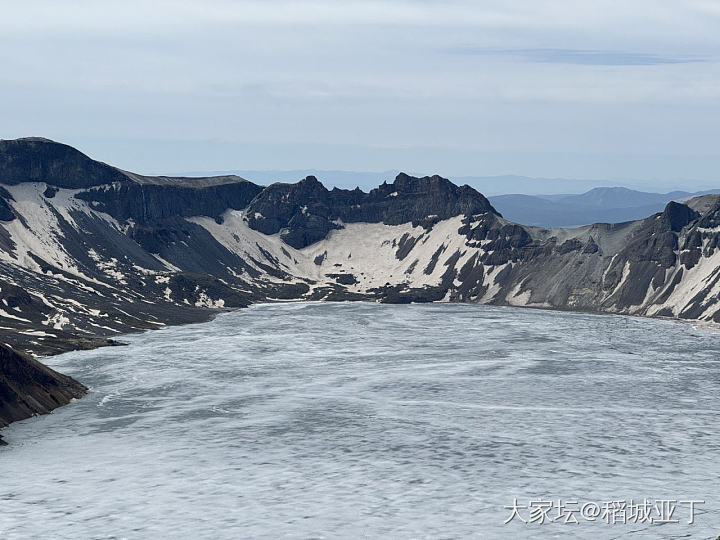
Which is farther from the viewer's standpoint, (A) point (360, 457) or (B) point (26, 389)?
(B) point (26, 389)

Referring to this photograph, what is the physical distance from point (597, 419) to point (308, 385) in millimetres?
55738

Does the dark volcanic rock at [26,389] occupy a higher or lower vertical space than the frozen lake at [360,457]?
higher

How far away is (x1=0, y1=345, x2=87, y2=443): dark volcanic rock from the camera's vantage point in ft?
481

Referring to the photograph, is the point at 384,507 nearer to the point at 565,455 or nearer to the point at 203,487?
the point at 203,487

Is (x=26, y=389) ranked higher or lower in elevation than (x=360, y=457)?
higher

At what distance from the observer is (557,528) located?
94.5 metres

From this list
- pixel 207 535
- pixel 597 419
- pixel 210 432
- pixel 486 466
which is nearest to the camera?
pixel 207 535

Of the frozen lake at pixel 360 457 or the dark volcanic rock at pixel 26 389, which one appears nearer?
the frozen lake at pixel 360 457

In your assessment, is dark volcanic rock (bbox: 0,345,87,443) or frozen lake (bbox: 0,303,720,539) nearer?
frozen lake (bbox: 0,303,720,539)

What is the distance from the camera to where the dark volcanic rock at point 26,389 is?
147 m

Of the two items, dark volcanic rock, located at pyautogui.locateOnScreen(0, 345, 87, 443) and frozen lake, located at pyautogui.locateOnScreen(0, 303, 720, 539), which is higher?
dark volcanic rock, located at pyautogui.locateOnScreen(0, 345, 87, 443)

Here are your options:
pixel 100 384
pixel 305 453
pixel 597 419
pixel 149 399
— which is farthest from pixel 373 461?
pixel 100 384

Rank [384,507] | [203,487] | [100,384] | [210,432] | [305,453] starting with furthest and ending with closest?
[100,384] → [210,432] → [305,453] → [203,487] → [384,507]

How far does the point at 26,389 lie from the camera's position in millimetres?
153750
